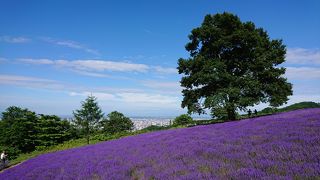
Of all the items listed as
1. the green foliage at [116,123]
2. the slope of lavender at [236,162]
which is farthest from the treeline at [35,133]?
the slope of lavender at [236,162]

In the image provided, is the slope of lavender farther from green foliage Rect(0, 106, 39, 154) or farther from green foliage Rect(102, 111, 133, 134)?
green foliage Rect(102, 111, 133, 134)

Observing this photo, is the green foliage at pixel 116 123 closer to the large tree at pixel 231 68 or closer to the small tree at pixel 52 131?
the small tree at pixel 52 131

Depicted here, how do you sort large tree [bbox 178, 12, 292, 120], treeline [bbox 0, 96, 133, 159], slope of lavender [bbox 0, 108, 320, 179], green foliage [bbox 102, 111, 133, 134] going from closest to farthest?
slope of lavender [bbox 0, 108, 320, 179]
large tree [bbox 178, 12, 292, 120]
treeline [bbox 0, 96, 133, 159]
green foliage [bbox 102, 111, 133, 134]

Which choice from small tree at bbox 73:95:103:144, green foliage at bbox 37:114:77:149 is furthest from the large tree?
green foliage at bbox 37:114:77:149

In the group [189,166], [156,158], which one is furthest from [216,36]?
[189,166]

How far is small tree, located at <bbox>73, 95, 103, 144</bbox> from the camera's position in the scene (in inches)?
1521

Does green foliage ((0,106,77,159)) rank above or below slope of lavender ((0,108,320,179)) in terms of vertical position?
above

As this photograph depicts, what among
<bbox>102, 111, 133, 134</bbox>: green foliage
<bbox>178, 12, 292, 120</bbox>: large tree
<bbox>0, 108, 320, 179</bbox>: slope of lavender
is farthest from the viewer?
<bbox>102, 111, 133, 134</bbox>: green foliage

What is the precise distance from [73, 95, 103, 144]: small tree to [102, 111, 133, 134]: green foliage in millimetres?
18673

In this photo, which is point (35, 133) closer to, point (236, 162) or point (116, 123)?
point (116, 123)

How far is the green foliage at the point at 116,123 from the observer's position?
59.2 meters

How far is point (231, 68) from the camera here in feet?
106

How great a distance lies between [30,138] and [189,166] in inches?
1930

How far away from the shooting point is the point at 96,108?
39125 millimetres
